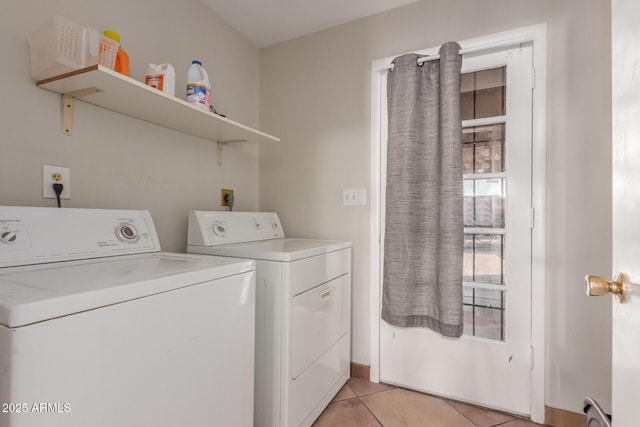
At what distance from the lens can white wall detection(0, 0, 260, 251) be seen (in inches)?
45.8

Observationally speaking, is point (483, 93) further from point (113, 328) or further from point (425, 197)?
point (113, 328)

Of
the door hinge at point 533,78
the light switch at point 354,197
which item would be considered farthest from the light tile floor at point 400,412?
the door hinge at point 533,78

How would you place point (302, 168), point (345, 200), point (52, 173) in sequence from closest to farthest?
point (52, 173), point (345, 200), point (302, 168)

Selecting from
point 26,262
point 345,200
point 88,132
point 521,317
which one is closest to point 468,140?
point 345,200

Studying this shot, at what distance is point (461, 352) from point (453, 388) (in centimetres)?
21

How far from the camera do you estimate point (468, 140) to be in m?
1.81

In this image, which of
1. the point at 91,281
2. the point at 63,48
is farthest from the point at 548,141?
the point at 63,48

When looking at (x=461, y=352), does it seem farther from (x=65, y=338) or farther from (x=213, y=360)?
(x=65, y=338)

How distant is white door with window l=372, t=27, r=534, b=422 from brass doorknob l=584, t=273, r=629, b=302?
1.13m

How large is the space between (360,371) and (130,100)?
6.36ft

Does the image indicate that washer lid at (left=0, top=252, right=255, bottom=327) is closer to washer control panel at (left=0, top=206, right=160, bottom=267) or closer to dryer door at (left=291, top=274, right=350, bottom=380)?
washer control panel at (left=0, top=206, right=160, bottom=267)

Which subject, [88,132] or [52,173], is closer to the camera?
[52,173]

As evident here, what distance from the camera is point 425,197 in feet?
5.84

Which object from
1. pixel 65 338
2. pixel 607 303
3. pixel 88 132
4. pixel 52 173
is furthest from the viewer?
pixel 607 303
